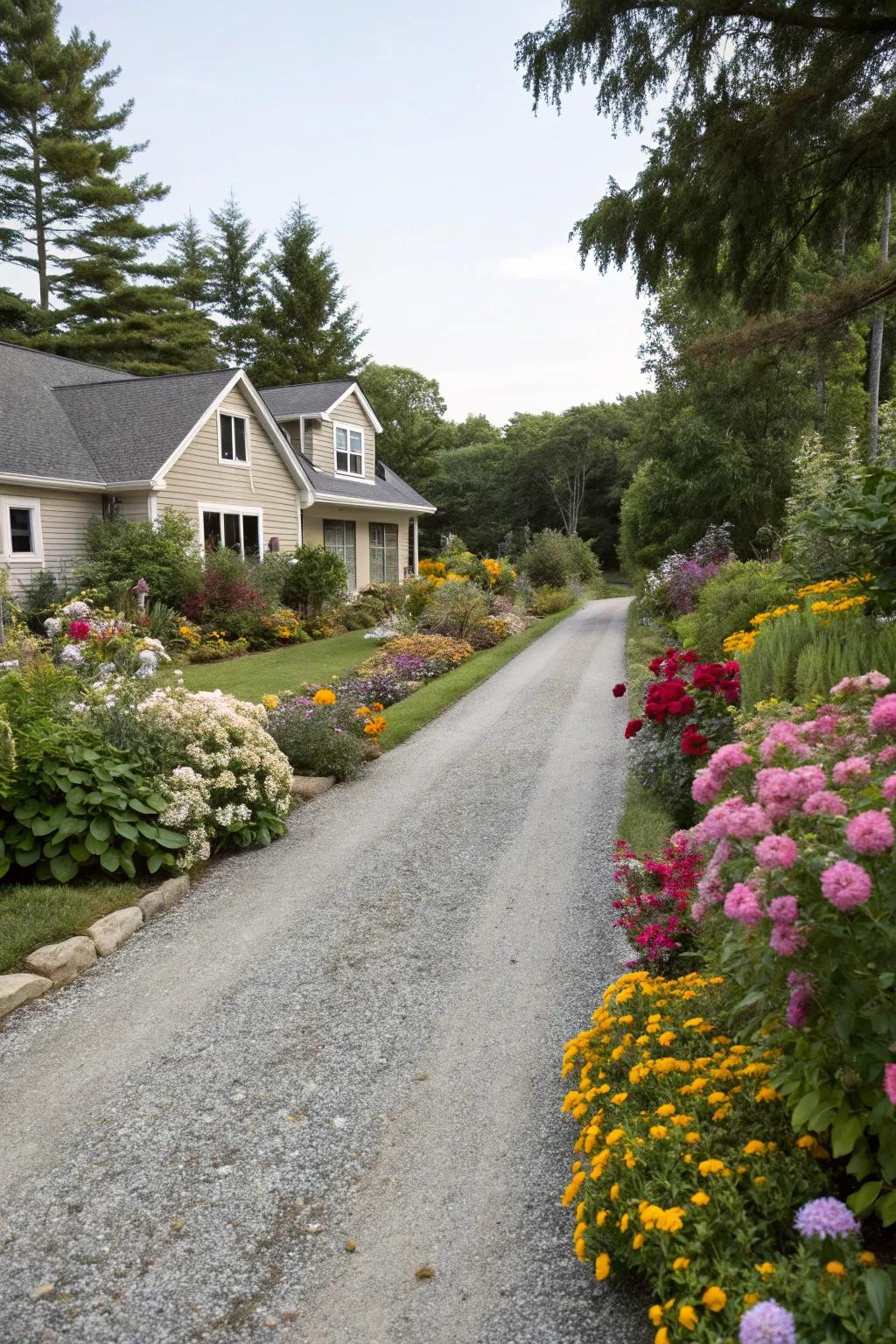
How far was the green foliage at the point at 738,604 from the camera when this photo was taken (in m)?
8.49

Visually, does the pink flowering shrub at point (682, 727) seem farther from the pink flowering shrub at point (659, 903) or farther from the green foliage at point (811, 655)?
the pink flowering shrub at point (659, 903)

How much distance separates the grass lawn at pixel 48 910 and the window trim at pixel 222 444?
48.7ft

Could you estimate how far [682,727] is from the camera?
5945mm

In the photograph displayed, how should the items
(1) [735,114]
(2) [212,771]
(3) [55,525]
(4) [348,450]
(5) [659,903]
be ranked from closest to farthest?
(5) [659,903] < (2) [212,771] < (1) [735,114] < (3) [55,525] < (4) [348,450]

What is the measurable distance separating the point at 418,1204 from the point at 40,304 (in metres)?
31.9

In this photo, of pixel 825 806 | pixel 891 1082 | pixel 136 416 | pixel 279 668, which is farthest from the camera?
pixel 136 416

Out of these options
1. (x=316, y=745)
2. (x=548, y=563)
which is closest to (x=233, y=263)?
(x=548, y=563)

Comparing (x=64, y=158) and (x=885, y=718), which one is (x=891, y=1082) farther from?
(x=64, y=158)

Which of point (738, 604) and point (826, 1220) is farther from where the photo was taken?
point (738, 604)

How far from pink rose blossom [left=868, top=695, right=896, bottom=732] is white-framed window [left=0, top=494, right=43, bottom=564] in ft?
51.0

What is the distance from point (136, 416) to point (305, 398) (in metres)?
6.65

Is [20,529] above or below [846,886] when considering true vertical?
above

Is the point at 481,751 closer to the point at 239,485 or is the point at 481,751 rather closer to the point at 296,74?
the point at 296,74

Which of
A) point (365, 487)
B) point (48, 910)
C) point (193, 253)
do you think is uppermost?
point (193, 253)
